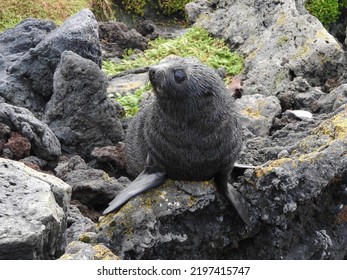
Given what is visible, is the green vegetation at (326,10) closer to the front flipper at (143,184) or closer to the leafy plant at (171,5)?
the leafy plant at (171,5)

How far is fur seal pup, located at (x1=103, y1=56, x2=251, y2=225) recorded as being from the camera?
5469 mm

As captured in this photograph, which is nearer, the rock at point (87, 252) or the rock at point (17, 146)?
the rock at point (87, 252)

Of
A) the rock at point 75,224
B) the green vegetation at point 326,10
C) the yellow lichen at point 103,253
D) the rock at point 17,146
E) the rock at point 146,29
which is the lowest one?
the rock at point 146,29

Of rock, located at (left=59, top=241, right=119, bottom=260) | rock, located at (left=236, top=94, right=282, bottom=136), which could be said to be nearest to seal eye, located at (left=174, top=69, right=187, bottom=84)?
rock, located at (left=59, top=241, right=119, bottom=260)

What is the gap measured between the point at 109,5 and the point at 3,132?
832cm

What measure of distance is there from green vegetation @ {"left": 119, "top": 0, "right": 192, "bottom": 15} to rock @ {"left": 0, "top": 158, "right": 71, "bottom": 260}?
10.3 m

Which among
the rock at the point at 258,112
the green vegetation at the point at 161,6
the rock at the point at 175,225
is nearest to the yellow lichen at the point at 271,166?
the rock at the point at 175,225

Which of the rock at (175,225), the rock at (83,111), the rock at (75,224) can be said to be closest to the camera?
the rock at (175,225)

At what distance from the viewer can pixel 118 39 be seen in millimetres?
12992

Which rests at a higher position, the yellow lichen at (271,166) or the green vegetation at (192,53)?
the yellow lichen at (271,166)

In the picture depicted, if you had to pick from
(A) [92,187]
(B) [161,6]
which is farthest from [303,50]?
(B) [161,6]

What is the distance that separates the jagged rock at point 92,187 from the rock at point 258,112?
6.49 feet

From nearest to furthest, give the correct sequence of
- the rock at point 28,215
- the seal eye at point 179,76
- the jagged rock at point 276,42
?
1. the rock at point 28,215
2. the seal eye at point 179,76
3. the jagged rock at point 276,42

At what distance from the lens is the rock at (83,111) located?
26.9 ft
